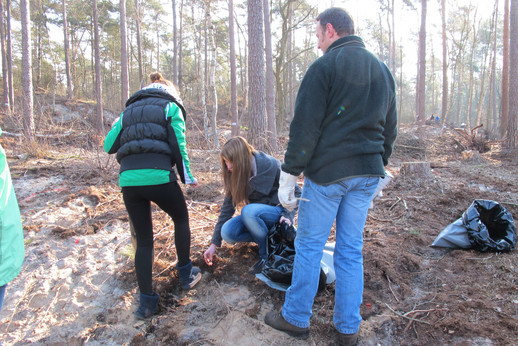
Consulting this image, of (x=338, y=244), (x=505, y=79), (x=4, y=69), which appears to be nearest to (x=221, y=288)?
(x=338, y=244)

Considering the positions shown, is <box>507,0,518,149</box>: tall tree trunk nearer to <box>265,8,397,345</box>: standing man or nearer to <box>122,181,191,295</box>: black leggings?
<box>265,8,397,345</box>: standing man

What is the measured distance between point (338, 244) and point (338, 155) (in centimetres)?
55

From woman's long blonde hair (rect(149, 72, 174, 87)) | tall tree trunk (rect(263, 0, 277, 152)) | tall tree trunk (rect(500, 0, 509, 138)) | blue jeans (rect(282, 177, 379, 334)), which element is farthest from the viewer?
tall tree trunk (rect(500, 0, 509, 138))

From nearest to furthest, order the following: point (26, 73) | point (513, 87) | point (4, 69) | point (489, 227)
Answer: point (489, 227)
point (26, 73)
point (513, 87)
point (4, 69)

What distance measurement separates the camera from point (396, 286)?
101 inches

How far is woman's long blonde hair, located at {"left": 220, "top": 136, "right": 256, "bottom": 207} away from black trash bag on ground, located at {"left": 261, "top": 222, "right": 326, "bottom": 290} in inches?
16.9

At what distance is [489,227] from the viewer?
3178mm

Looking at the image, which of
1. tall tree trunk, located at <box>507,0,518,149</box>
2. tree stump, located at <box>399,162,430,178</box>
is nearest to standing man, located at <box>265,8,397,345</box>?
tree stump, located at <box>399,162,430,178</box>

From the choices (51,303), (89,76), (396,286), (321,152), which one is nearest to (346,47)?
(321,152)

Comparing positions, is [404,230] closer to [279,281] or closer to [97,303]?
[279,281]

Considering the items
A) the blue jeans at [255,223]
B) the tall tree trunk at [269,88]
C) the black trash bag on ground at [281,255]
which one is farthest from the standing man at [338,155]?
the tall tree trunk at [269,88]

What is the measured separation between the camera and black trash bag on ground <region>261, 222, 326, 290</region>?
7.66 ft

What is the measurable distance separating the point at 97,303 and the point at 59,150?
25.1 feet

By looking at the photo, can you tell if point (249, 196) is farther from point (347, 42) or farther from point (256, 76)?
point (256, 76)
